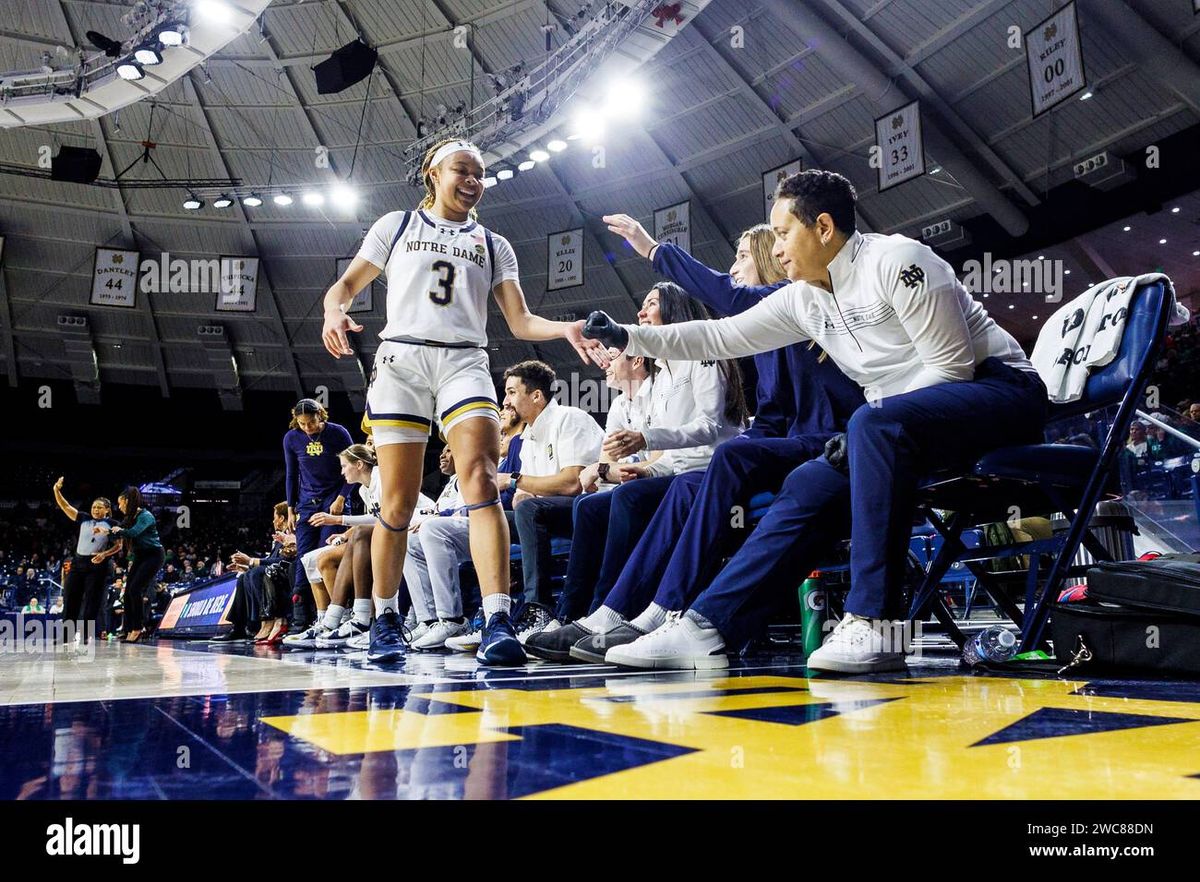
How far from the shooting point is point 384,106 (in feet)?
44.5

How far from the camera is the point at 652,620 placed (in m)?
2.18

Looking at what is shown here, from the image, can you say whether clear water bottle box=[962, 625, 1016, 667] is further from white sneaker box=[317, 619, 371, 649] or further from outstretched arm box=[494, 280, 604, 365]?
white sneaker box=[317, 619, 371, 649]

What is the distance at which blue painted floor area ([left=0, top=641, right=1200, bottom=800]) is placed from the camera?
711 millimetres

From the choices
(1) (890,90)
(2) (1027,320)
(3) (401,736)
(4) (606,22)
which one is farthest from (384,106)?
(3) (401,736)

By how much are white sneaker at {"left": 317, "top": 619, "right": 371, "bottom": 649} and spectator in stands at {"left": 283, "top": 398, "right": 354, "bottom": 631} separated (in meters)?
0.99

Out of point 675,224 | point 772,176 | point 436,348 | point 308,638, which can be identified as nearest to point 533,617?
point 436,348

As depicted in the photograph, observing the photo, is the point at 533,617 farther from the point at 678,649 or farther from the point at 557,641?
the point at 678,649

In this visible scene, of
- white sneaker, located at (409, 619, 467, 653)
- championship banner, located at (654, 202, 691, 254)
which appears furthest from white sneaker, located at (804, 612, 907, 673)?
championship banner, located at (654, 202, 691, 254)

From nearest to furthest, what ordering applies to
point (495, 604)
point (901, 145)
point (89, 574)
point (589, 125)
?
1. point (495, 604)
2. point (89, 574)
3. point (901, 145)
4. point (589, 125)

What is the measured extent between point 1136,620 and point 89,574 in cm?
792

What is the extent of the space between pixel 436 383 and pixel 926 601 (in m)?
1.59

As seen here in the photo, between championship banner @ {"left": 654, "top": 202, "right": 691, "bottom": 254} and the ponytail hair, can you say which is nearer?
the ponytail hair

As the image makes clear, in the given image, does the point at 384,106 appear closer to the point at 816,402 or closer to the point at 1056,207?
the point at 1056,207

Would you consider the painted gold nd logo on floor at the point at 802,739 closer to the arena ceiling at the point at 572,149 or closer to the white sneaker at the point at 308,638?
the white sneaker at the point at 308,638
